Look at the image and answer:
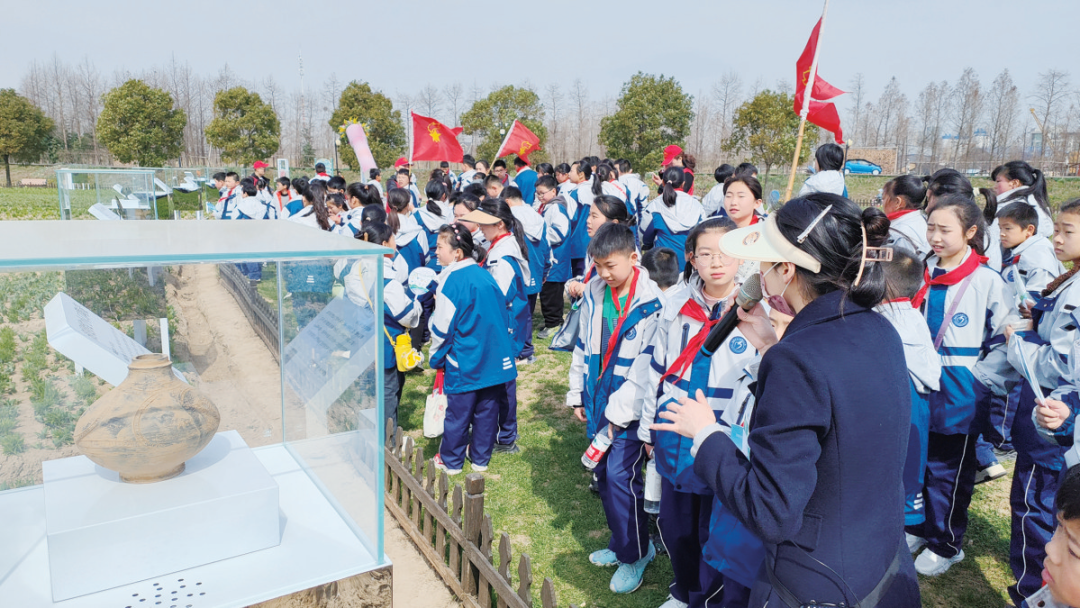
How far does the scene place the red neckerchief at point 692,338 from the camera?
9.30 ft

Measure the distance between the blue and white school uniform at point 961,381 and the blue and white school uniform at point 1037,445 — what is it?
0.24m

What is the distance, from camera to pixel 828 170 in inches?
244

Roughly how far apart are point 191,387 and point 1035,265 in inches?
200

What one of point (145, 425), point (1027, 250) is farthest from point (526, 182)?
point (145, 425)

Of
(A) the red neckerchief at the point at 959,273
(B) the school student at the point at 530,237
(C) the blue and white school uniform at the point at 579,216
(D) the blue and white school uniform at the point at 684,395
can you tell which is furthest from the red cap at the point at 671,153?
(D) the blue and white school uniform at the point at 684,395

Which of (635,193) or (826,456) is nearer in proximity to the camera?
(826,456)

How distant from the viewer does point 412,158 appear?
9.44 m

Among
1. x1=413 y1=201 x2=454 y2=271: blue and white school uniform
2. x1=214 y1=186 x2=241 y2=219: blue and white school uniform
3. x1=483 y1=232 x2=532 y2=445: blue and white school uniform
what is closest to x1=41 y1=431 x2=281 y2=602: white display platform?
x1=483 y1=232 x2=532 y2=445: blue and white school uniform

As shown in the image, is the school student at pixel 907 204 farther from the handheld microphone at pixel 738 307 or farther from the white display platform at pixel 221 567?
the white display platform at pixel 221 567

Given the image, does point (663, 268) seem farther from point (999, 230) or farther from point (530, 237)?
point (530, 237)

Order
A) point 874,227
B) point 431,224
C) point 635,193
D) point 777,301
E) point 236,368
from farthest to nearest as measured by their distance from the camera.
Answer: point 635,193, point 431,224, point 236,368, point 777,301, point 874,227

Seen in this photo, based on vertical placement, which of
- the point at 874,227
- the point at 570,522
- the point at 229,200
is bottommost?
the point at 570,522

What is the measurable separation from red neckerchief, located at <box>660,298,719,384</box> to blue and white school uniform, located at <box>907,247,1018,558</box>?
59.2 inches

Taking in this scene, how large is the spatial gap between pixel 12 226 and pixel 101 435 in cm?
107
